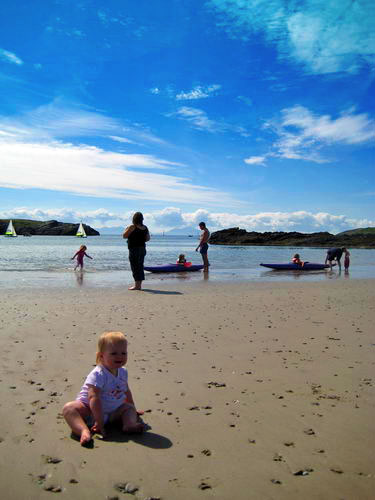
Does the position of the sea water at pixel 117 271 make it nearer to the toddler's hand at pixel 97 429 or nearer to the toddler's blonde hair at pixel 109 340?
the toddler's blonde hair at pixel 109 340

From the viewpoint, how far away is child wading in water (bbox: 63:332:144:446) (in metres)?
3.72

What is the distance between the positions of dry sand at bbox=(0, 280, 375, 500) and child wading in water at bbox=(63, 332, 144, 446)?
16cm

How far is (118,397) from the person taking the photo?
3.92 m

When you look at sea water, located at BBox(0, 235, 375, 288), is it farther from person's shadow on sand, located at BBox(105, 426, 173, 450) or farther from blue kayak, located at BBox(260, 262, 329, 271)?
person's shadow on sand, located at BBox(105, 426, 173, 450)

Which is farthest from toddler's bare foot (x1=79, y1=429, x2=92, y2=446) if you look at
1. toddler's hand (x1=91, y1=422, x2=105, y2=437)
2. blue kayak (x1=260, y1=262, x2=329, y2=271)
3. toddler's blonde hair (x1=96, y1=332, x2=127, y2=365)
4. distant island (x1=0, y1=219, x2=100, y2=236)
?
distant island (x1=0, y1=219, x2=100, y2=236)

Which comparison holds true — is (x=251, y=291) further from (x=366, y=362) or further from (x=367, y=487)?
(x=367, y=487)

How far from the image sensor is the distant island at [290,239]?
75.6 meters

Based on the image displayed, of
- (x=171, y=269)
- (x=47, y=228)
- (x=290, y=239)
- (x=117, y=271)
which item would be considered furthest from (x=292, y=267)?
(x=47, y=228)

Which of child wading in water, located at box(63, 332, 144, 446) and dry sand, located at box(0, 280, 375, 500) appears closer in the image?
dry sand, located at box(0, 280, 375, 500)

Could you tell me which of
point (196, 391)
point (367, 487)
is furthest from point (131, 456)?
point (367, 487)

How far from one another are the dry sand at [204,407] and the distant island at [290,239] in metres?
69.2

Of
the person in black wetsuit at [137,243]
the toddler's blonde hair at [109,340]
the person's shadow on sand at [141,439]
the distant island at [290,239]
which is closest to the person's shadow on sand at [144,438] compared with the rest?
the person's shadow on sand at [141,439]

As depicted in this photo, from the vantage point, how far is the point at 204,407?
4199 mm

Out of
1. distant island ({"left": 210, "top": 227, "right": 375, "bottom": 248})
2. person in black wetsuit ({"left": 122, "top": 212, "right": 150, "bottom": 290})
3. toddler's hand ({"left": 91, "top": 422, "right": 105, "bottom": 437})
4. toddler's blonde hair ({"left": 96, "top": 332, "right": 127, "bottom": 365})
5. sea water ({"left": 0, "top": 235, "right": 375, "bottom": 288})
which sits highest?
distant island ({"left": 210, "top": 227, "right": 375, "bottom": 248})
